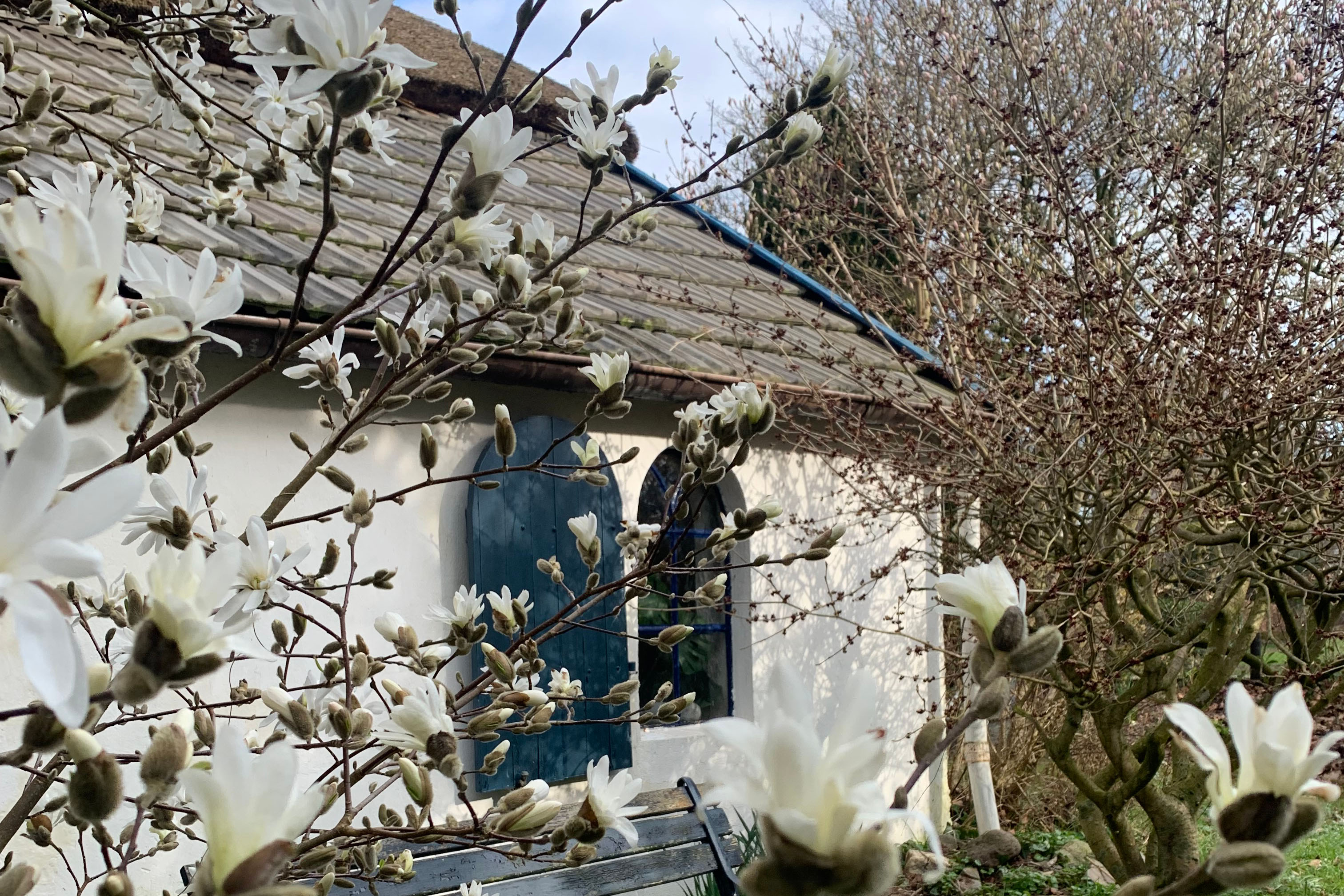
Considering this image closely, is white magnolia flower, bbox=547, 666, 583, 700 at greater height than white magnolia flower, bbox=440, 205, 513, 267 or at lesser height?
lesser

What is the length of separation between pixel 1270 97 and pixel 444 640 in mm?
4963

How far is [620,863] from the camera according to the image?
11.4ft

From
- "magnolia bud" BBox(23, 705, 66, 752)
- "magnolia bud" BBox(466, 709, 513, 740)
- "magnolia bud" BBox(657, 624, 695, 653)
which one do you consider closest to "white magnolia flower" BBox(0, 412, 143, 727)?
"magnolia bud" BBox(23, 705, 66, 752)

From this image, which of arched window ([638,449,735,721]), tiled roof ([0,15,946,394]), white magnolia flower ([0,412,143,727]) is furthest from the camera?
arched window ([638,449,735,721])

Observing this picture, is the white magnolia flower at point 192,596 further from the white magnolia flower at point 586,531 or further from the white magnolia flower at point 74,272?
the white magnolia flower at point 586,531

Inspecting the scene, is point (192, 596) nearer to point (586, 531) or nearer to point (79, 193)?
point (79, 193)

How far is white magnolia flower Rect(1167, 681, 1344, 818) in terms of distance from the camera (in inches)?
23.8

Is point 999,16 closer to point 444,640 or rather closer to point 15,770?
point 444,640

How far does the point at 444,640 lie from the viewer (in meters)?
1.78

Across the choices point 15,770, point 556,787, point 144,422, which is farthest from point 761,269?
point 144,422

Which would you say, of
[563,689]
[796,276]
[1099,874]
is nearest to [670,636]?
[563,689]

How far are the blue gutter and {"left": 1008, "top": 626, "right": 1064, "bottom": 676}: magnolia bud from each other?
5.03 meters

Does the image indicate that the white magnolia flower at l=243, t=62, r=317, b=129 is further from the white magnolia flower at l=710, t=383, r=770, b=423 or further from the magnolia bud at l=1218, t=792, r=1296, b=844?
the magnolia bud at l=1218, t=792, r=1296, b=844

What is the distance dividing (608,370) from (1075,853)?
5.04 m
